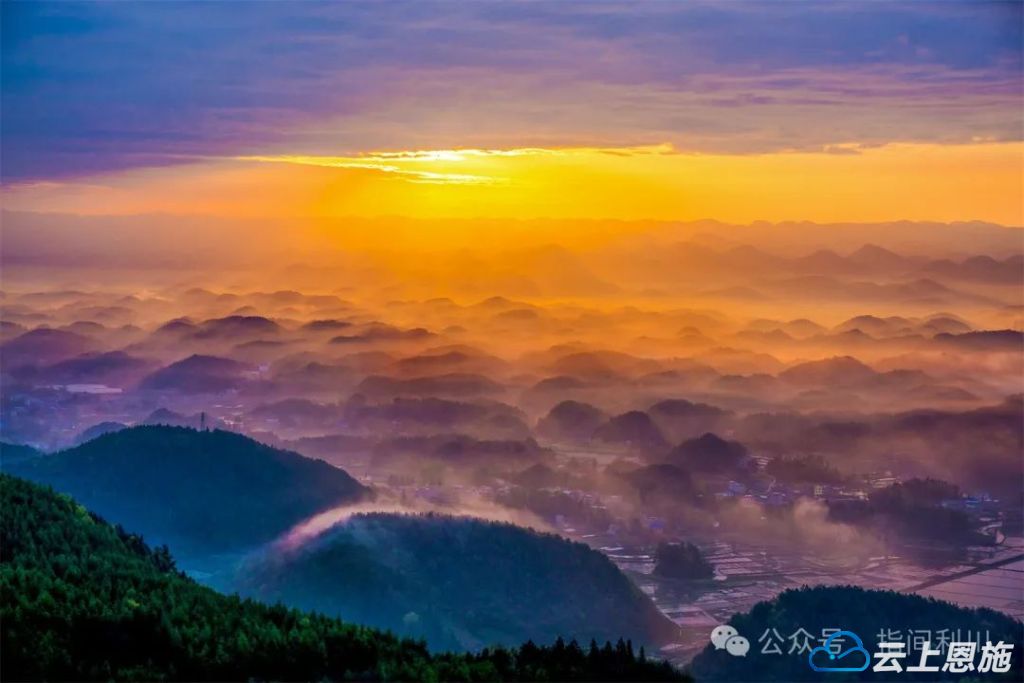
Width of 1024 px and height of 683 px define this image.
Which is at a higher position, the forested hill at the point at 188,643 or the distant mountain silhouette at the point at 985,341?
the distant mountain silhouette at the point at 985,341

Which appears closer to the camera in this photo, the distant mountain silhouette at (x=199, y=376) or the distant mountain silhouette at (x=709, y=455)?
the distant mountain silhouette at (x=709, y=455)

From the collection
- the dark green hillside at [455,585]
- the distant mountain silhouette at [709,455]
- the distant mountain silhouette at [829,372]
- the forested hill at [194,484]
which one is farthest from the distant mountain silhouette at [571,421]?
the dark green hillside at [455,585]

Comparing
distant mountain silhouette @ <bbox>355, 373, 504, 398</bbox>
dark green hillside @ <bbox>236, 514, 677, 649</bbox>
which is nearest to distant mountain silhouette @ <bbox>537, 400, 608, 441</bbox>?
distant mountain silhouette @ <bbox>355, 373, 504, 398</bbox>

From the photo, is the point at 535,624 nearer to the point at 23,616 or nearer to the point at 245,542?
the point at 245,542

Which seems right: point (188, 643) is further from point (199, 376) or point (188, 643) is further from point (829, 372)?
point (829, 372)

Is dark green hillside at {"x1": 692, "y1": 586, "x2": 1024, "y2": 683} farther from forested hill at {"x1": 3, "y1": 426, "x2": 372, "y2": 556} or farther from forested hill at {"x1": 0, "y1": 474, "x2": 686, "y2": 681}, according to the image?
forested hill at {"x1": 3, "y1": 426, "x2": 372, "y2": 556}

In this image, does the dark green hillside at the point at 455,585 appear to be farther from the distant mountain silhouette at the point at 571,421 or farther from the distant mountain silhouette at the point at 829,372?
the distant mountain silhouette at the point at 829,372

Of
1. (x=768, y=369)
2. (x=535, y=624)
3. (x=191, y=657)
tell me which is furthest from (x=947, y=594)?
(x=768, y=369)

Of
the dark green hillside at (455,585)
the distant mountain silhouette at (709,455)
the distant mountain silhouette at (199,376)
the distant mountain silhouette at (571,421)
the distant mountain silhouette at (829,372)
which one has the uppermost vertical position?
the distant mountain silhouette at (829,372)
